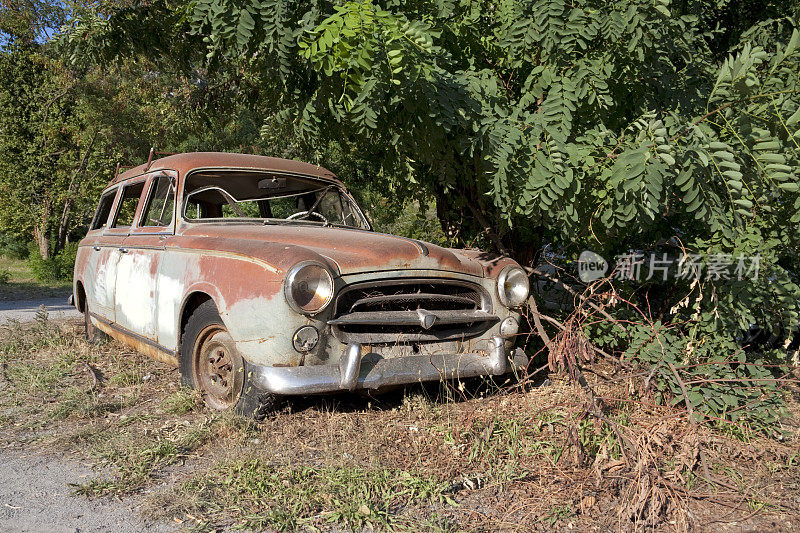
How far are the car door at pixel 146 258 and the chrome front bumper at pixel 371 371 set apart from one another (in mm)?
1598

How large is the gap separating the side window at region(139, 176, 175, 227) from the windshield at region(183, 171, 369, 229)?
166mm

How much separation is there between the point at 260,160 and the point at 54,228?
55.8 feet

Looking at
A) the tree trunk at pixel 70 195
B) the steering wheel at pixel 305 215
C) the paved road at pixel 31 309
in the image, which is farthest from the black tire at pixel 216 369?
the tree trunk at pixel 70 195

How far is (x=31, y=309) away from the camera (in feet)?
33.8

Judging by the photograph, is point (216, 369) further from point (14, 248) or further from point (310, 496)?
point (14, 248)

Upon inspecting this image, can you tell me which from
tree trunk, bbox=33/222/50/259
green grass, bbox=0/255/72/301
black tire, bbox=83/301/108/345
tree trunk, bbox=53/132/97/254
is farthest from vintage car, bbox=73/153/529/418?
tree trunk, bbox=33/222/50/259

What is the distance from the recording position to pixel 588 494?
3041 millimetres

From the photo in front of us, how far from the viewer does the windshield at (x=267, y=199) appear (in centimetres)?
499

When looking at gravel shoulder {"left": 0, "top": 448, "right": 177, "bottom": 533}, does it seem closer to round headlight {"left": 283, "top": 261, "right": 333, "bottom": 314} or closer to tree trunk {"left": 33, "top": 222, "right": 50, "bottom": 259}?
round headlight {"left": 283, "top": 261, "right": 333, "bottom": 314}

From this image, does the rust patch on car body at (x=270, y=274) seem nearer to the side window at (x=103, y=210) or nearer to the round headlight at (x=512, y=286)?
the round headlight at (x=512, y=286)

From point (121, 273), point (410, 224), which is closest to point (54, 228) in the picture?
point (410, 224)

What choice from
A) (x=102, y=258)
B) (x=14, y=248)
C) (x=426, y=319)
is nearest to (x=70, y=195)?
(x=14, y=248)

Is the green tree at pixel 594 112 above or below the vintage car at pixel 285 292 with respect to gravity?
above

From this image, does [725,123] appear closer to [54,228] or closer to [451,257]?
[451,257]
